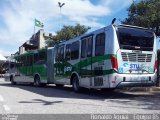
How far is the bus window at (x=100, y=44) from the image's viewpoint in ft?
51.3

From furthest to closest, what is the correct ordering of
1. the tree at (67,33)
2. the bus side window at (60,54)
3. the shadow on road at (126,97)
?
the tree at (67,33)
the bus side window at (60,54)
the shadow on road at (126,97)

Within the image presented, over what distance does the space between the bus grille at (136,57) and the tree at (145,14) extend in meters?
4.46

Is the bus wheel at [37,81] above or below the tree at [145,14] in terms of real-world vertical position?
below

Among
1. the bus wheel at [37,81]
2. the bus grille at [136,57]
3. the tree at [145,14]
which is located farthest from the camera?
the bus wheel at [37,81]

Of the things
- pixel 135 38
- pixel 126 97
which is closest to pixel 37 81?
pixel 126 97

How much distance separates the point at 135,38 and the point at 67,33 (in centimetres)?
2589

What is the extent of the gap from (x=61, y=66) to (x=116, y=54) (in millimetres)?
6634

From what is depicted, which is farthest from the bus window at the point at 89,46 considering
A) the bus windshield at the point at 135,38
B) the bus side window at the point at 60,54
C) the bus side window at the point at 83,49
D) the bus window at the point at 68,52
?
the bus side window at the point at 60,54

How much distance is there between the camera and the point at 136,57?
50.6 ft

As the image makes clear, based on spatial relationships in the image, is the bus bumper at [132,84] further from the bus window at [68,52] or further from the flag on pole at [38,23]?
the flag on pole at [38,23]

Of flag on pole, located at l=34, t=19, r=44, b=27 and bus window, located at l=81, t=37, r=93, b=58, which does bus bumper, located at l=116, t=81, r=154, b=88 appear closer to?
bus window, located at l=81, t=37, r=93, b=58

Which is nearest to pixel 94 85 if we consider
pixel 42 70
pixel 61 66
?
pixel 61 66

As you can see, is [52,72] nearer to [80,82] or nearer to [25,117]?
[80,82]

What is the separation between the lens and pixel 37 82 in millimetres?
25578
